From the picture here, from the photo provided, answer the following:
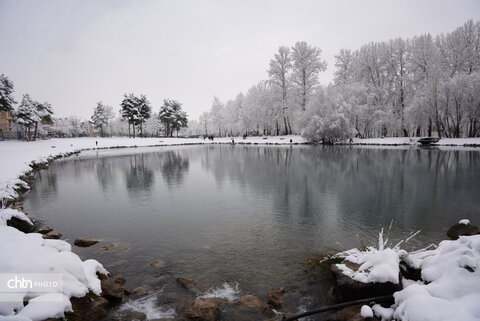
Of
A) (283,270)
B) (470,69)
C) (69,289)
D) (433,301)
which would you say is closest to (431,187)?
(283,270)

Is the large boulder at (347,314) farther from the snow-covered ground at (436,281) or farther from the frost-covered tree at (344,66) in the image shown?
the frost-covered tree at (344,66)

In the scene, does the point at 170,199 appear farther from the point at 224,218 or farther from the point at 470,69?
the point at 470,69

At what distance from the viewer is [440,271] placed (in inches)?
185

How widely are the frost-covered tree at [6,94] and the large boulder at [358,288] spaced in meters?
68.4

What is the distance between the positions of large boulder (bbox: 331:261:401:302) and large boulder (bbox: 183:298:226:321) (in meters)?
2.49

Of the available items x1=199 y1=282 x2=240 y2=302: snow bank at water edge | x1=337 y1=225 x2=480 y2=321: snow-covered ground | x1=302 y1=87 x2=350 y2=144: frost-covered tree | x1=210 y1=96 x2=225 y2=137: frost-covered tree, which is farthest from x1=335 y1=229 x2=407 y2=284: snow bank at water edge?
x1=210 y1=96 x2=225 y2=137: frost-covered tree

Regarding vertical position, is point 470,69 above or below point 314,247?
above

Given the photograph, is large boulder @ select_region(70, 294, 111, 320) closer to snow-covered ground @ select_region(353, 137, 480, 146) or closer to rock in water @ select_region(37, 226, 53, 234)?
rock in water @ select_region(37, 226, 53, 234)

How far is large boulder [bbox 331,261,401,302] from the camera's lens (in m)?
4.93

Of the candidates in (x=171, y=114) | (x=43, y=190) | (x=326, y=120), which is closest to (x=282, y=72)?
(x=326, y=120)

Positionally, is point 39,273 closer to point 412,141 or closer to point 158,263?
point 158,263

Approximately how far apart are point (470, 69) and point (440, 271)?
54271mm

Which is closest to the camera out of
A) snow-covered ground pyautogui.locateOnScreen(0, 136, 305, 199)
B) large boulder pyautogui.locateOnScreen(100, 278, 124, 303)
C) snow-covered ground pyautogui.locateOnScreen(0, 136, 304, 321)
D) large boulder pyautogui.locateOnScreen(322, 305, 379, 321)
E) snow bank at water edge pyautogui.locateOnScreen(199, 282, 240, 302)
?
snow-covered ground pyautogui.locateOnScreen(0, 136, 304, 321)

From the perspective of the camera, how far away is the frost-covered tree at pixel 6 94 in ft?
177
